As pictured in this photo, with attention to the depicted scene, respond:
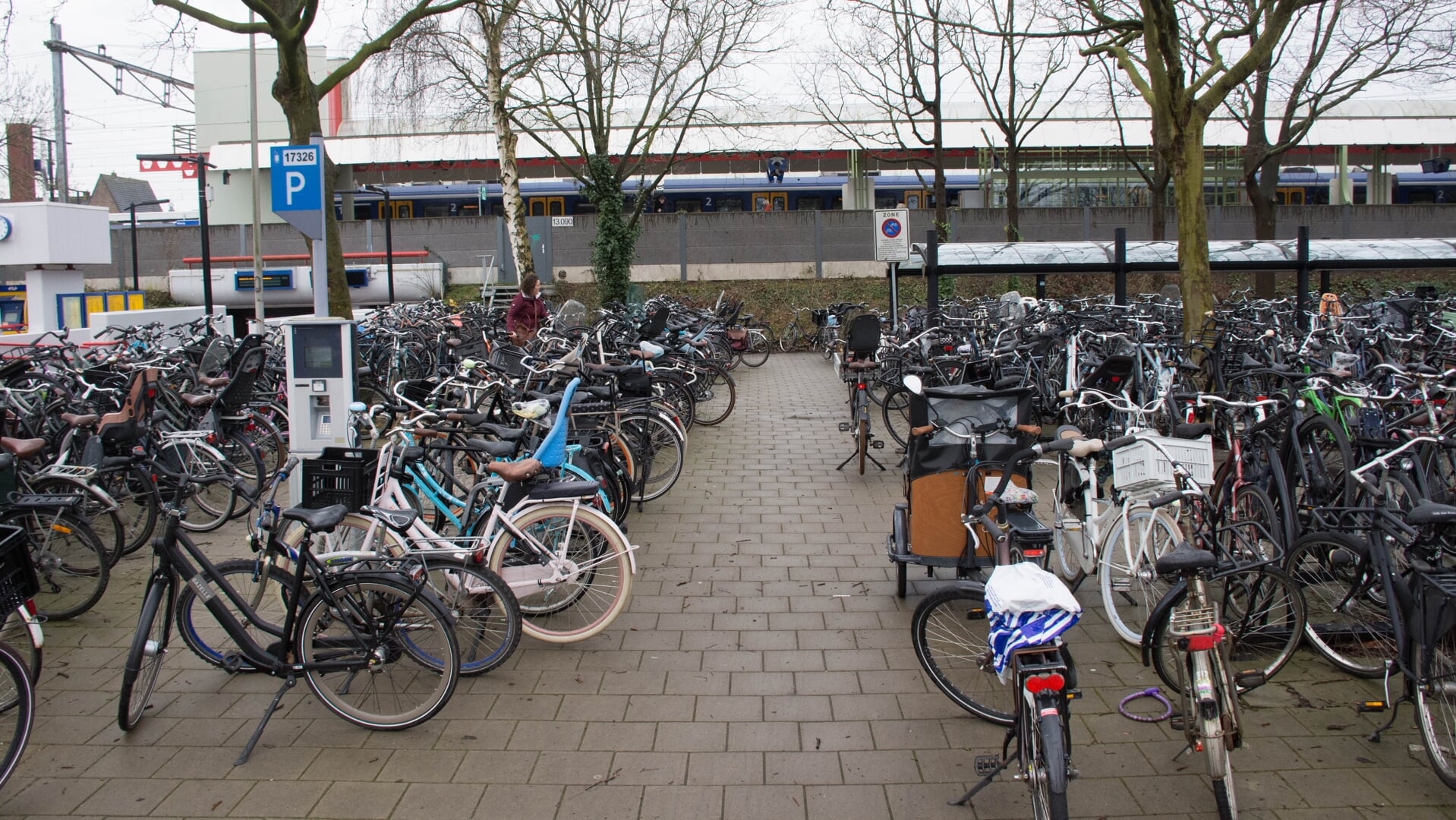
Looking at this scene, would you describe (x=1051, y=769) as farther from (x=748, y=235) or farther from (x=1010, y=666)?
(x=748, y=235)

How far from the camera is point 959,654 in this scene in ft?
12.4

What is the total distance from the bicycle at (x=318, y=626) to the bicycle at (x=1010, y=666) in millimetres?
1738

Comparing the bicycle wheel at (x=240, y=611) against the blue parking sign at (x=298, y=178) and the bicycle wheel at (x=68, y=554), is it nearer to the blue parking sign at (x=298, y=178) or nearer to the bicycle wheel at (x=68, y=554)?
the bicycle wheel at (x=68, y=554)

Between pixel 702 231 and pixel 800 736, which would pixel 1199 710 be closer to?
pixel 800 736

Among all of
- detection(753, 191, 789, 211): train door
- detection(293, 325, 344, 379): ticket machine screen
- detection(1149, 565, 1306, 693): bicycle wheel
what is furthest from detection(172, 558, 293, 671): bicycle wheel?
detection(753, 191, 789, 211): train door

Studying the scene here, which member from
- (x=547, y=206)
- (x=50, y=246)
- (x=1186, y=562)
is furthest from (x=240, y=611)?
(x=547, y=206)

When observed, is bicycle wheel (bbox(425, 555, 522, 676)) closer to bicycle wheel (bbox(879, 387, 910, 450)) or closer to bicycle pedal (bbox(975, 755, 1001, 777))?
bicycle pedal (bbox(975, 755, 1001, 777))

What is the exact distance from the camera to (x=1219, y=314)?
39.2ft

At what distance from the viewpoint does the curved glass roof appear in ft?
38.2

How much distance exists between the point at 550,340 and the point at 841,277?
50.9ft

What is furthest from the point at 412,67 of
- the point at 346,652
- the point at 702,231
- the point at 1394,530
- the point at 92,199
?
the point at 92,199

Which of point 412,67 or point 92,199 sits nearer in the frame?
point 412,67

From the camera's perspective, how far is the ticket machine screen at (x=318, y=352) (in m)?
6.06

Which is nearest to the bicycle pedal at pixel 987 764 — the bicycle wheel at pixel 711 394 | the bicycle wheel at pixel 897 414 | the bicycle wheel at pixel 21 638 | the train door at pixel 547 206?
the bicycle wheel at pixel 21 638
